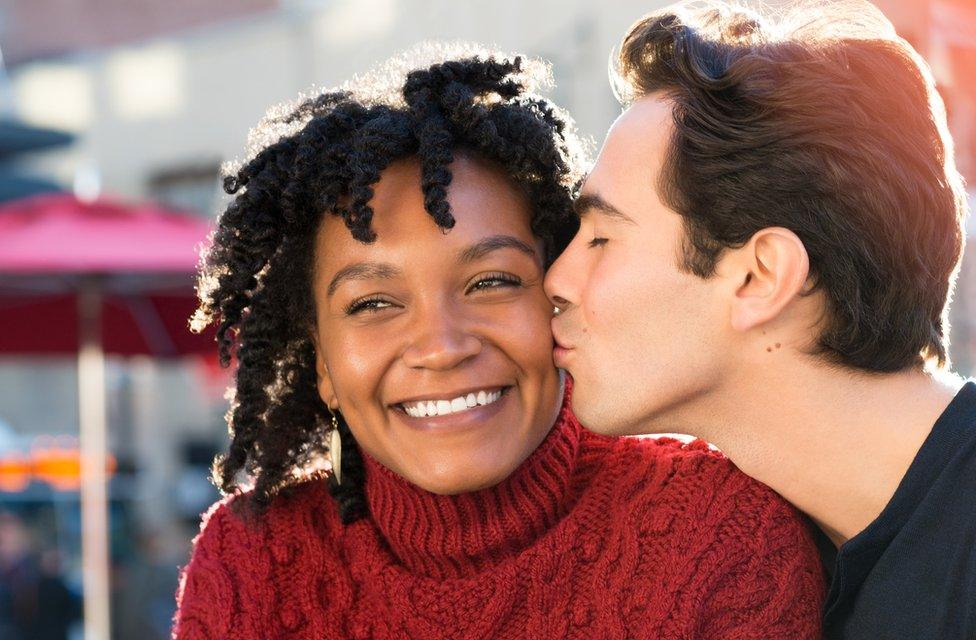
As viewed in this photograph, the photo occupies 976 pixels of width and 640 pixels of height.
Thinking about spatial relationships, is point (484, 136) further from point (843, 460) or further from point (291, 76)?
point (291, 76)

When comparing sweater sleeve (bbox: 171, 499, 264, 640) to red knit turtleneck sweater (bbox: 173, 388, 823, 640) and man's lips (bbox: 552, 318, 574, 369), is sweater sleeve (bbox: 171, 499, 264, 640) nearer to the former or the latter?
red knit turtleneck sweater (bbox: 173, 388, 823, 640)

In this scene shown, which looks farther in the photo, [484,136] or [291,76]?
[291,76]

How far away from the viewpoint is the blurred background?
18.1ft

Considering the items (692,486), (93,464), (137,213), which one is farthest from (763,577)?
(93,464)

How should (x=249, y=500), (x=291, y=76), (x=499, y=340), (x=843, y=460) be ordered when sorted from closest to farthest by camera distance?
(x=843, y=460), (x=499, y=340), (x=249, y=500), (x=291, y=76)

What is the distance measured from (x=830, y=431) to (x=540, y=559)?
0.61 m

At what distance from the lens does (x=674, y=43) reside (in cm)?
257

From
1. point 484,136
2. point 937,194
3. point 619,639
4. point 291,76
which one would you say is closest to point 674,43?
point 484,136

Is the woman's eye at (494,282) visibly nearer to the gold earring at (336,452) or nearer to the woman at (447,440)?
the woman at (447,440)

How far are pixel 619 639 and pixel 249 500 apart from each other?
2.89 feet

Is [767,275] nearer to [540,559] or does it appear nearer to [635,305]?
[635,305]

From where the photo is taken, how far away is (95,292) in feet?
19.2

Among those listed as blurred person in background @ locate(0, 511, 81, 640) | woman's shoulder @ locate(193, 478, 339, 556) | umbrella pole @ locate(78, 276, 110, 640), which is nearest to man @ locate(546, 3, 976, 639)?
woman's shoulder @ locate(193, 478, 339, 556)

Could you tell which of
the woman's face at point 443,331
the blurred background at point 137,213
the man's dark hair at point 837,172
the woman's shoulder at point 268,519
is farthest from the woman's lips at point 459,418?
the blurred background at point 137,213
